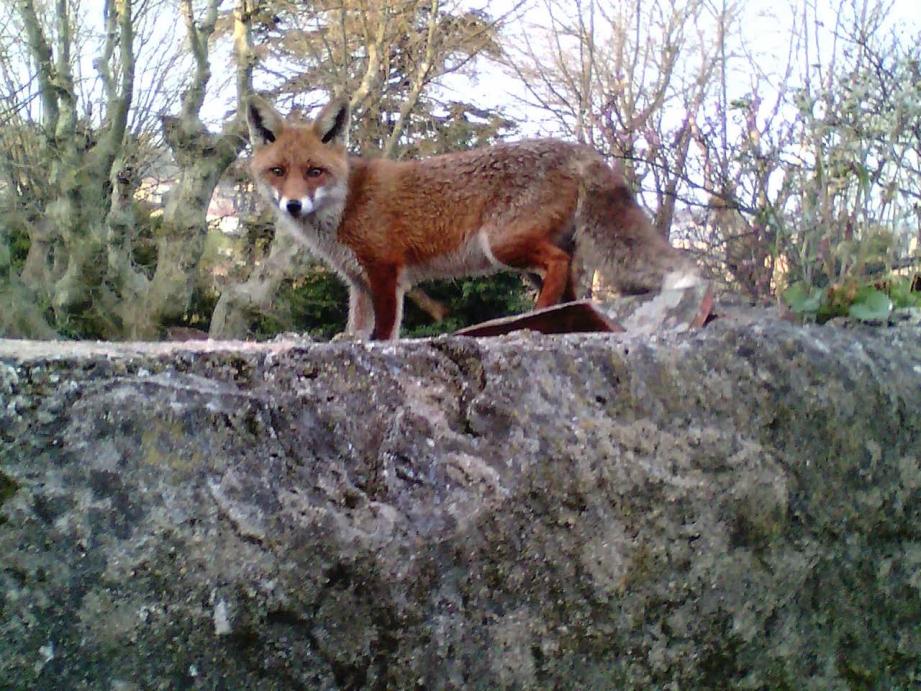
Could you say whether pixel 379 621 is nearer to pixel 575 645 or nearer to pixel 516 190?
pixel 575 645

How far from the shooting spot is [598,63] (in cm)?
1336

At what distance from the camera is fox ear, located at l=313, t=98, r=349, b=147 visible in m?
4.45

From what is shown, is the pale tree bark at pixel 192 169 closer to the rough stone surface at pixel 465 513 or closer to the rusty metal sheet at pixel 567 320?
the rusty metal sheet at pixel 567 320

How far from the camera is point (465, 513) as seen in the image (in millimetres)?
1696

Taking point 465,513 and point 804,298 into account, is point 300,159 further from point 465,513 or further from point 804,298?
point 465,513

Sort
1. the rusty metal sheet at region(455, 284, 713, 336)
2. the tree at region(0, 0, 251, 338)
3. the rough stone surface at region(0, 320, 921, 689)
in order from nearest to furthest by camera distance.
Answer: the rough stone surface at region(0, 320, 921, 689), the rusty metal sheet at region(455, 284, 713, 336), the tree at region(0, 0, 251, 338)

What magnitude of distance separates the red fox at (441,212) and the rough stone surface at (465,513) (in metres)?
1.46

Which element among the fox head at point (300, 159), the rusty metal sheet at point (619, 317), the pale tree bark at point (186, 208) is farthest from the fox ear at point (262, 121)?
the pale tree bark at point (186, 208)

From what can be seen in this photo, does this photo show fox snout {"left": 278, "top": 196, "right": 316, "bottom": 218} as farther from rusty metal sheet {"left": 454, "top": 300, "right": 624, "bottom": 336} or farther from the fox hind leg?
rusty metal sheet {"left": 454, "top": 300, "right": 624, "bottom": 336}

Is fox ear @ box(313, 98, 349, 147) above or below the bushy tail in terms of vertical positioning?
above

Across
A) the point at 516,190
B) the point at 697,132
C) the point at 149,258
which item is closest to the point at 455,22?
the point at 697,132

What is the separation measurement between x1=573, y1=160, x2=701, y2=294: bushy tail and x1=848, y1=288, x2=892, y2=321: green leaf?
0.61 m

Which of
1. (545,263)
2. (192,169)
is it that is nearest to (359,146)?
(192,169)

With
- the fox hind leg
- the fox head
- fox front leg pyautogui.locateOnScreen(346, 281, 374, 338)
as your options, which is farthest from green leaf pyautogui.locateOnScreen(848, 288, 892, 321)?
the fox head
